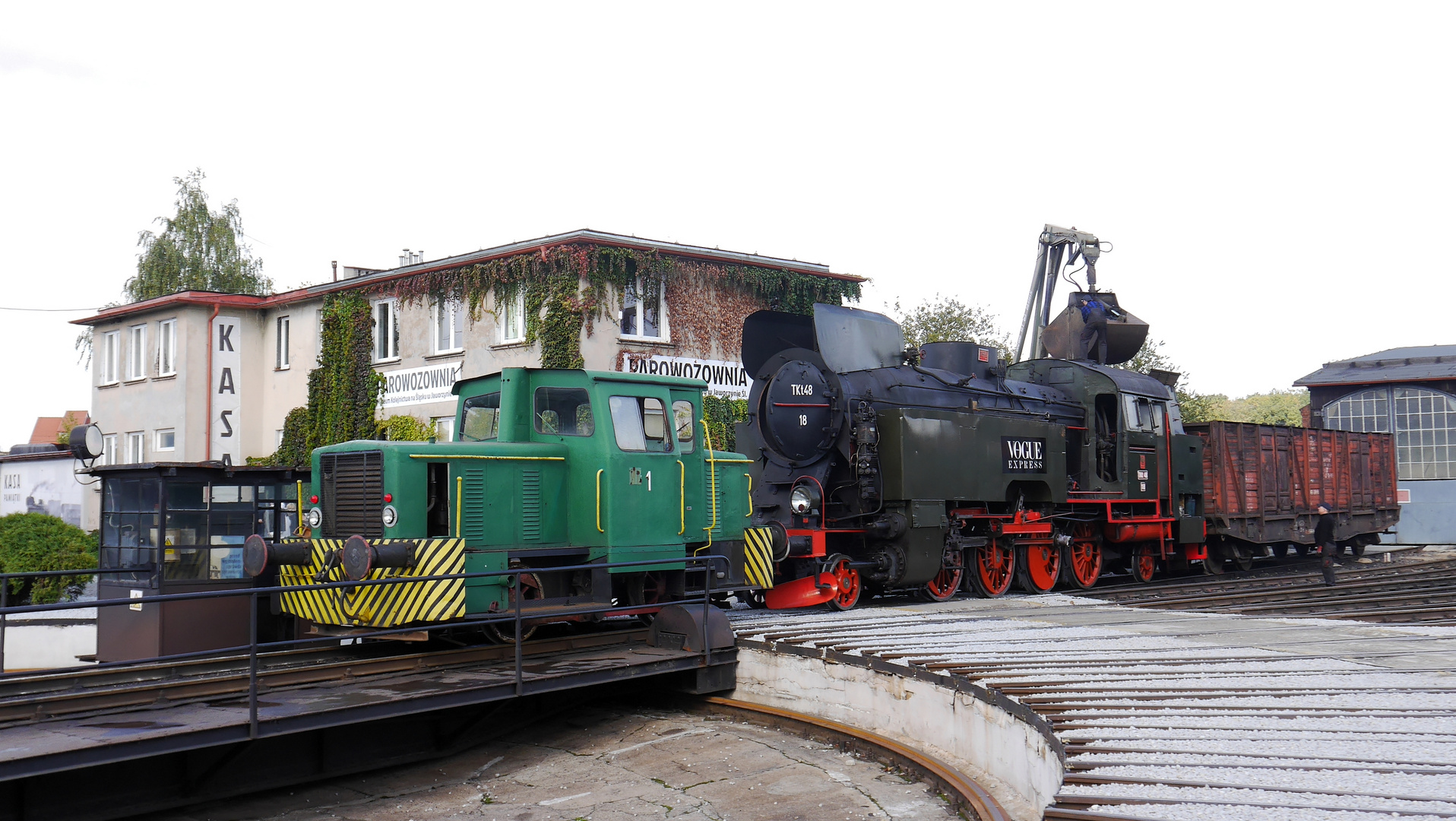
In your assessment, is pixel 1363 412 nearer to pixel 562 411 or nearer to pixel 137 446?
pixel 562 411

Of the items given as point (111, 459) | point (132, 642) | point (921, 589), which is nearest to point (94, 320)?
point (111, 459)

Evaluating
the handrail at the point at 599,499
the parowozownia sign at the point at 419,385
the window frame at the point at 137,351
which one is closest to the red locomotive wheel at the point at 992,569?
the handrail at the point at 599,499

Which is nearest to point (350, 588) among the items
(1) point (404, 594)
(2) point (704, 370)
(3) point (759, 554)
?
(1) point (404, 594)

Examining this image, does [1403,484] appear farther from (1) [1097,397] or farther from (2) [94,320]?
(2) [94,320]

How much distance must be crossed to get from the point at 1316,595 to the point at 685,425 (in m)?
8.27

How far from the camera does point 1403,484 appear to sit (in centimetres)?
2939

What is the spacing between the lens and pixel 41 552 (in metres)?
21.0

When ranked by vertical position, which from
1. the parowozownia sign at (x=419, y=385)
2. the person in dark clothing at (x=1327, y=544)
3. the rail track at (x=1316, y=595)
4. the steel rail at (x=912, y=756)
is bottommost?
the steel rail at (x=912, y=756)

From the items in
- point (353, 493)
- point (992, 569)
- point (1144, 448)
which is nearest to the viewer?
point (353, 493)

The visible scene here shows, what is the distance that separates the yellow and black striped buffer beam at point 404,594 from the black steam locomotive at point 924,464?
14.7 feet

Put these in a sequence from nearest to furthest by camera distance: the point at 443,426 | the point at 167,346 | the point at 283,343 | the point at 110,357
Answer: the point at 443,426 → the point at 283,343 → the point at 167,346 → the point at 110,357

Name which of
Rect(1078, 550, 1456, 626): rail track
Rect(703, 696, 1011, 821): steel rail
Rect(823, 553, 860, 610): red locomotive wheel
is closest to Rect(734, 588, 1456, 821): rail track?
Rect(703, 696, 1011, 821): steel rail

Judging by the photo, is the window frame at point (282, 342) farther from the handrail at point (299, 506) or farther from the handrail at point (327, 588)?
the handrail at point (327, 588)

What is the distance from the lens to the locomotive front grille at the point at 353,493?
30.0 ft
